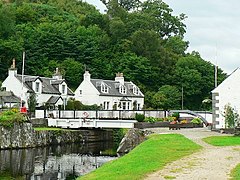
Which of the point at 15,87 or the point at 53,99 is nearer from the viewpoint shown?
the point at 15,87

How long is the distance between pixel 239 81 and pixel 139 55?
60082 mm

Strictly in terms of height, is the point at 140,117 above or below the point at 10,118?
above

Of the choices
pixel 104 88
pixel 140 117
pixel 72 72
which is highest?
pixel 72 72

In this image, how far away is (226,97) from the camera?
39.4 meters

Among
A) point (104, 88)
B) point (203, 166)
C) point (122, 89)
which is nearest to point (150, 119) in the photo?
point (203, 166)

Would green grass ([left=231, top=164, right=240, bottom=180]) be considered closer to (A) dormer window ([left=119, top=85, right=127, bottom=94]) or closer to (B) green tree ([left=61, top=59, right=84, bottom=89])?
(A) dormer window ([left=119, top=85, right=127, bottom=94])

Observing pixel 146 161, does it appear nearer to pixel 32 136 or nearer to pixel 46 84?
pixel 32 136

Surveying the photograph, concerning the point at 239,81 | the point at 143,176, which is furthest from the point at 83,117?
the point at 143,176

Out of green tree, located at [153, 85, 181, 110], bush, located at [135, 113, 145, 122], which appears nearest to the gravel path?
bush, located at [135, 113, 145, 122]

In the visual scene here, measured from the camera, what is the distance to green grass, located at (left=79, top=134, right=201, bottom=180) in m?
18.2

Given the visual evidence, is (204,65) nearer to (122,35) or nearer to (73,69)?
(122,35)

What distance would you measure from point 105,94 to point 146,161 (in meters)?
52.3

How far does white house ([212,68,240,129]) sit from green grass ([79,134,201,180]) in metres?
10.7

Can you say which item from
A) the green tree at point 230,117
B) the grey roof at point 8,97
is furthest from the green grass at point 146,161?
the grey roof at point 8,97
